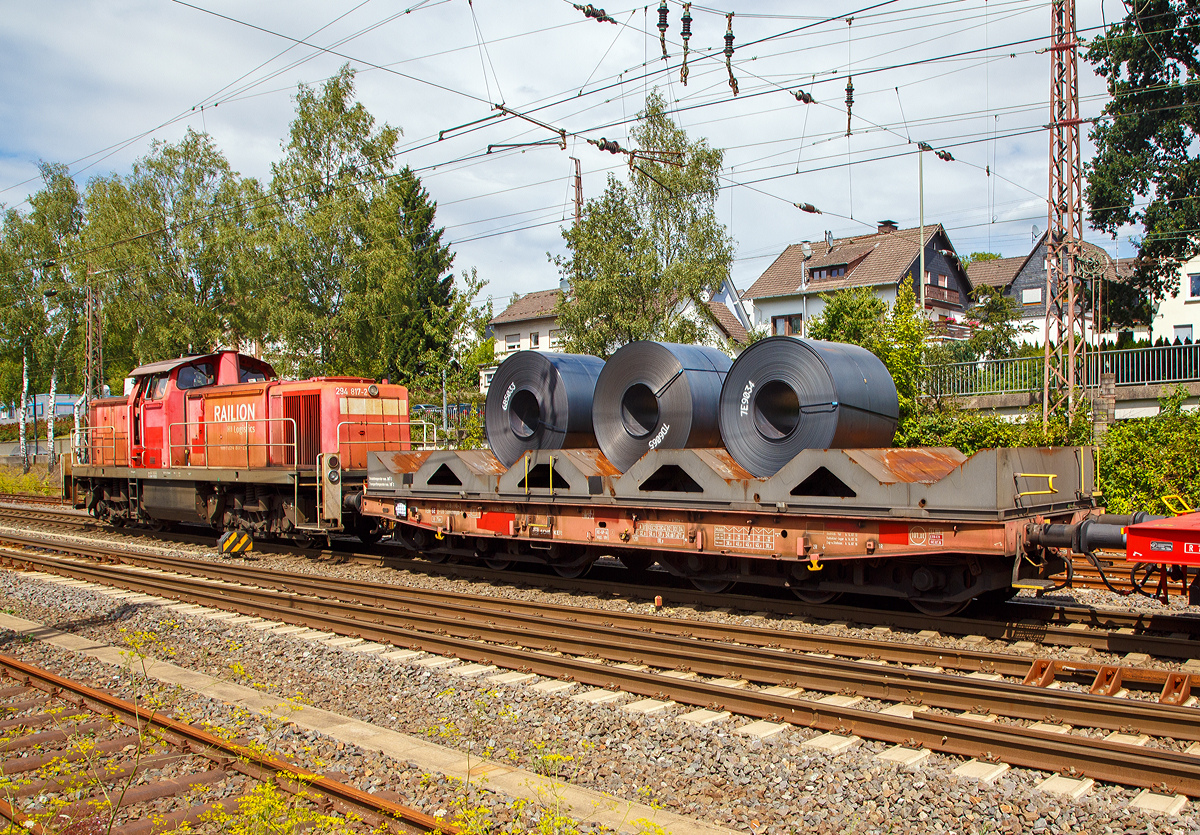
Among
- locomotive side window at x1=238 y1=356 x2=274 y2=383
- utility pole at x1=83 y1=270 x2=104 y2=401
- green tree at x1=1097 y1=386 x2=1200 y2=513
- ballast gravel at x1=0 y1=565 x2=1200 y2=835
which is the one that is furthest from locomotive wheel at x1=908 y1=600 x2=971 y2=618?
utility pole at x1=83 y1=270 x2=104 y2=401

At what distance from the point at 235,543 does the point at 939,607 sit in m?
12.1

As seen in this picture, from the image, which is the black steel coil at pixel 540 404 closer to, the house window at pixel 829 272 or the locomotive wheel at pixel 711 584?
the locomotive wheel at pixel 711 584

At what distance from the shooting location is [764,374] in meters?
9.59

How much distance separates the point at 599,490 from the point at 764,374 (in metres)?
2.47

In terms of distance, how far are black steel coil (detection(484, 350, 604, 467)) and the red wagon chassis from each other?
0.48 meters

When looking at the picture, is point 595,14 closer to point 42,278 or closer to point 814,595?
point 814,595

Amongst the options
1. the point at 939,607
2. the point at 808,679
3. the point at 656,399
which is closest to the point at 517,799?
the point at 808,679

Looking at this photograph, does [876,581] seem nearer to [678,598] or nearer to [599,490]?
[678,598]

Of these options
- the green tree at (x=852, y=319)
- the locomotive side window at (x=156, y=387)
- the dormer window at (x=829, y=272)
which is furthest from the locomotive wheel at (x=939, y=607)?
the dormer window at (x=829, y=272)

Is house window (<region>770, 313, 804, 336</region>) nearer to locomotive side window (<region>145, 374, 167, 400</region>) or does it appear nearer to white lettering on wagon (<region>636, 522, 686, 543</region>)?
locomotive side window (<region>145, 374, 167, 400</region>)

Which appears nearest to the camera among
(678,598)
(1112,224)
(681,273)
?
(678,598)

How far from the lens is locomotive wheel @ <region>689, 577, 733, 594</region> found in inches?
410

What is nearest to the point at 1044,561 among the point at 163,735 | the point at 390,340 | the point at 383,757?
the point at 383,757

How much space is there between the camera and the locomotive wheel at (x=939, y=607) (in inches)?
340
